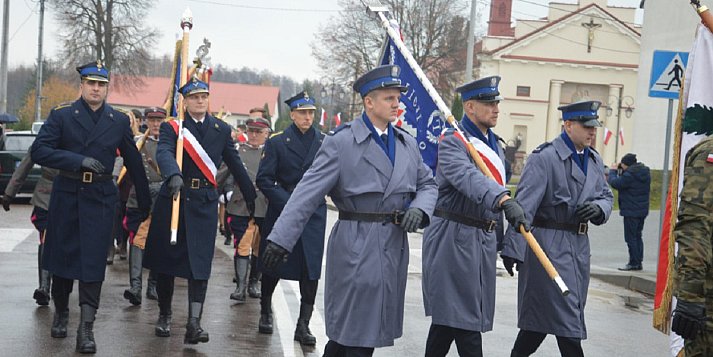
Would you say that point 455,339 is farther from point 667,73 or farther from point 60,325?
point 667,73

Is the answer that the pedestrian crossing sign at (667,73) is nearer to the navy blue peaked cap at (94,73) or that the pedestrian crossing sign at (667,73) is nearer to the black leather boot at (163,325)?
the black leather boot at (163,325)

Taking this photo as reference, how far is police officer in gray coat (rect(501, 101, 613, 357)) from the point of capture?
281 inches

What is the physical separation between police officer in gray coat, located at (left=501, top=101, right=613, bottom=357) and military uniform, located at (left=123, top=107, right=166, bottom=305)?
4.59m

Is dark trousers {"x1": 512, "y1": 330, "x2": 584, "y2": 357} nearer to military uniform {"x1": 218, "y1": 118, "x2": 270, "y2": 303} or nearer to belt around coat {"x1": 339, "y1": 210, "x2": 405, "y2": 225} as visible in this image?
belt around coat {"x1": 339, "y1": 210, "x2": 405, "y2": 225}

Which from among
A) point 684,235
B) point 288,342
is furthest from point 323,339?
point 684,235

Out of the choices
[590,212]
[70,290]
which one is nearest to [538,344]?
[590,212]

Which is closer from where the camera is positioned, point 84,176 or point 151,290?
point 84,176

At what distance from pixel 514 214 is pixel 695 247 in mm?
1702

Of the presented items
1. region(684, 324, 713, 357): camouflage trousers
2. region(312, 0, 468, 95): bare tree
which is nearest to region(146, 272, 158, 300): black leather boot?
region(684, 324, 713, 357): camouflage trousers

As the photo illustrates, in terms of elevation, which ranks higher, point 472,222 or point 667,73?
point 667,73

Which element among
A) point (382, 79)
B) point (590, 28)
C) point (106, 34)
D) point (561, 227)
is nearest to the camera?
point (382, 79)

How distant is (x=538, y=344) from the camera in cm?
738

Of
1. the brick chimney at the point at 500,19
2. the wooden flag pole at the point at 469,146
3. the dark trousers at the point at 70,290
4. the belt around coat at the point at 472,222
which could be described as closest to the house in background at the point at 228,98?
the brick chimney at the point at 500,19

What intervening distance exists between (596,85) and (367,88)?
73.4 metres
